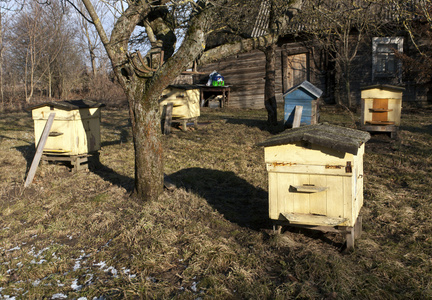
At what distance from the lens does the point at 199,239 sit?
4.58 metres

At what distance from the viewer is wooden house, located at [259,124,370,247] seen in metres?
4.12

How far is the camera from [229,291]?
11.7ft

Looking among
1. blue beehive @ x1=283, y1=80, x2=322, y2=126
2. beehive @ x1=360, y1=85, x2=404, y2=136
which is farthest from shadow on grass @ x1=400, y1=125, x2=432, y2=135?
blue beehive @ x1=283, y1=80, x2=322, y2=126

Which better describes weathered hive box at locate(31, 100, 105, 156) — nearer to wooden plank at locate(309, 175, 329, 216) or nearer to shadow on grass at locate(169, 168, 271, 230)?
shadow on grass at locate(169, 168, 271, 230)

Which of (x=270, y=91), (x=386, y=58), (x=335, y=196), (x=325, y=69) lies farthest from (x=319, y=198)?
(x=386, y=58)

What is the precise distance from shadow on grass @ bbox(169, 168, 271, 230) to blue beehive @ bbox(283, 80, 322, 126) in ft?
13.5

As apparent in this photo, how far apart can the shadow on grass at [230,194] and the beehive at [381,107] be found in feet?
14.1

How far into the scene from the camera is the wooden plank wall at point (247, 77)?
19.1 meters

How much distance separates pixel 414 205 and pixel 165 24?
194 inches

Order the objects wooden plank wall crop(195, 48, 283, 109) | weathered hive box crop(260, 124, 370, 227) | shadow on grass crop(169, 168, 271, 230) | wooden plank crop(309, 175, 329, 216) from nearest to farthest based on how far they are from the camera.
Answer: weathered hive box crop(260, 124, 370, 227), wooden plank crop(309, 175, 329, 216), shadow on grass crop(169, 168, 271, 230), wooden plank wall crop(195, 48, 283, 109)

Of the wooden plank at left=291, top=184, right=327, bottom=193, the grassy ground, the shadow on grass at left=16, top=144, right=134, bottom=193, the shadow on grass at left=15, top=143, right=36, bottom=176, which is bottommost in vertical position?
the grassy ground

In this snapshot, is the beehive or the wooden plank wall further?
the wooden plank wall

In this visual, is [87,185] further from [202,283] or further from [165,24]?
[202,283]

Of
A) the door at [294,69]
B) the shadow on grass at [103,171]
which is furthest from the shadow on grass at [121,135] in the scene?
the door at [294,69]
